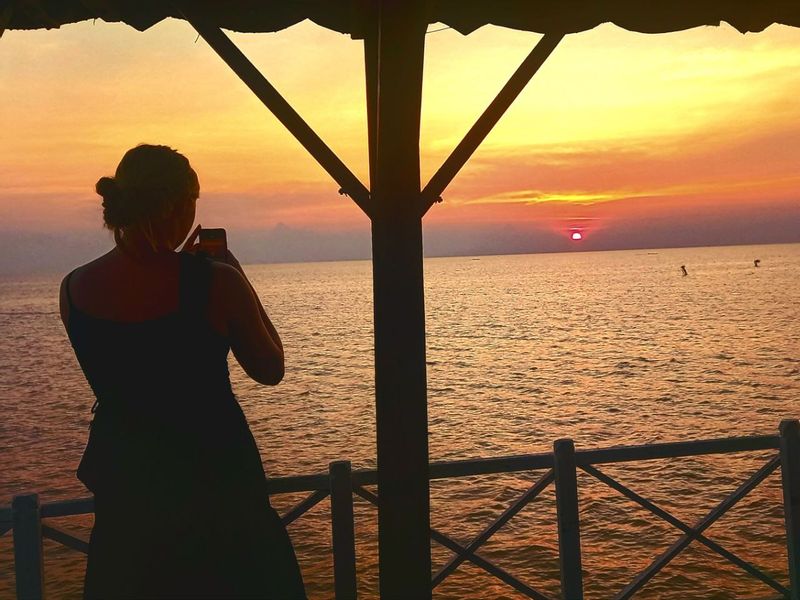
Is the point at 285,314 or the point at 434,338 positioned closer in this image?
the point at 434,338

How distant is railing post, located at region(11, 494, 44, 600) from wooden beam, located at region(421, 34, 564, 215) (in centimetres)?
230

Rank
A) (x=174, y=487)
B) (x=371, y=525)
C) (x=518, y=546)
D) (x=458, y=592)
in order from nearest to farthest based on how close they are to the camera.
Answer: (x=174, y=487), (x=458, y=592), (x=518, y=546), (x=371, y=525)

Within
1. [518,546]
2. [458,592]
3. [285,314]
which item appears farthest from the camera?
[285,314]

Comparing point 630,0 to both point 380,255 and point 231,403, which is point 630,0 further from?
point 231,403

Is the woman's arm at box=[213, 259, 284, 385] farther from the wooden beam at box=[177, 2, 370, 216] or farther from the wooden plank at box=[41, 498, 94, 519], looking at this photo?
the wooden plank at box=[41, 498, 94, 519]

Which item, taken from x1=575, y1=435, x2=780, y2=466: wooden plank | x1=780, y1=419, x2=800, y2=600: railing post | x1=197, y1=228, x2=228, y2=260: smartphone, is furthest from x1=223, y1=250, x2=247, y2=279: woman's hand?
Answer: x1=780, y1=419, x2=800, y2=600: railing post

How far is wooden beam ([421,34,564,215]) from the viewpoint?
130 inches

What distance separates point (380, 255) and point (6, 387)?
41.3 meters

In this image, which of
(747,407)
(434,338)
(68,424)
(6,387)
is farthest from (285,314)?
(747,407)

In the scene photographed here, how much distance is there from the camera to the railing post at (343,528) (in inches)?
152

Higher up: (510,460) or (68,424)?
(510,460)

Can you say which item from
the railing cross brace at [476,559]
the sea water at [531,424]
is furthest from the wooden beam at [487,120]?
the sea water at [531,424]

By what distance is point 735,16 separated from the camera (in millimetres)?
3594

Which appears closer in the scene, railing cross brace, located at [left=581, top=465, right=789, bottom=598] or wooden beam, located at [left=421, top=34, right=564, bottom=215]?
wooden beam, located at [left=421, top=34, right=564, bottom=215]
